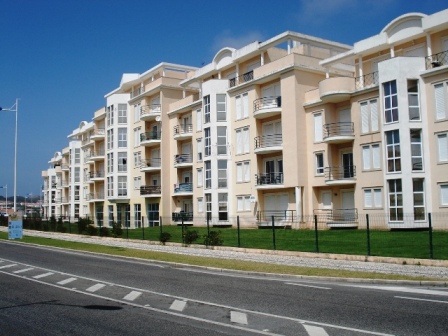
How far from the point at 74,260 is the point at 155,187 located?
32555 mm

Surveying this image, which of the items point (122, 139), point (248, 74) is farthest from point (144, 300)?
point (122, 139)

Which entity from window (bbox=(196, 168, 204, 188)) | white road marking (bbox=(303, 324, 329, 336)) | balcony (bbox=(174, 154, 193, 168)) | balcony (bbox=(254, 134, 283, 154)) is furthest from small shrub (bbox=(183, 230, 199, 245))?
balcony (bbox=(174, 154, 193, 168))

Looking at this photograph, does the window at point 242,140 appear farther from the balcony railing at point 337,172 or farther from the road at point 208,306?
the road at point 208,306

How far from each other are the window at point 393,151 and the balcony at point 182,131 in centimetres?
2322

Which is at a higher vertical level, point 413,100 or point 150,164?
point 413,100

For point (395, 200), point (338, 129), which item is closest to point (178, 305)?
point (395, 200)

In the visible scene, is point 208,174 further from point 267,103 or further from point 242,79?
point 267,103

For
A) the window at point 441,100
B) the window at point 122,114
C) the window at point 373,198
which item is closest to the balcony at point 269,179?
the window at point 373,198

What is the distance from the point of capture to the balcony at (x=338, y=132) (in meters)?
34.6

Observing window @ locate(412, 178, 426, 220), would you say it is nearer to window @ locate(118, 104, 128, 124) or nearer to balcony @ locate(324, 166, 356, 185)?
balcony @ locate(324, 166, 356, 185)

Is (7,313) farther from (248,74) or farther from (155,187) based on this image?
(155,187)

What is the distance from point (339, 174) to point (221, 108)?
44.0ft

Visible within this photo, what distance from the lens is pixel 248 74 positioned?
42844 mm

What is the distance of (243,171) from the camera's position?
139ft
